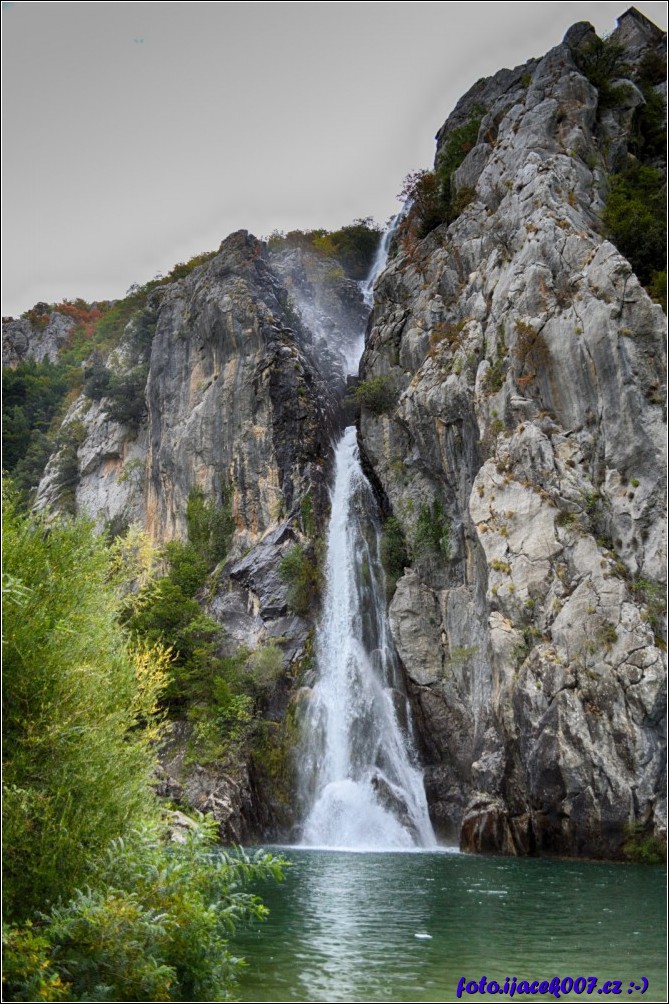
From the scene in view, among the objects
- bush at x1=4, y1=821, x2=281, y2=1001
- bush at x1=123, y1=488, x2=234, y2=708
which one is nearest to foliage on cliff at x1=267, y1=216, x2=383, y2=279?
bush at x1=123, y1=488, x2=234, y2=708

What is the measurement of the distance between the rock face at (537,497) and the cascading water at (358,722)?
4.53 feet

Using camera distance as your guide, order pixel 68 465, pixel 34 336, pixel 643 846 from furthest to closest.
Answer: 1. pixel 34 336
2. pixel 68 465
3. pixel 643 846

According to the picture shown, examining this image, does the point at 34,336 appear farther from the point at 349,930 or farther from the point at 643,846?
the point at 349,930

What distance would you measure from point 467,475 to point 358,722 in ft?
39.4

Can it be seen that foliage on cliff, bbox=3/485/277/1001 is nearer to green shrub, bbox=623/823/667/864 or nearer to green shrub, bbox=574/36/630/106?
green shrub, bbox=623/823/667/864

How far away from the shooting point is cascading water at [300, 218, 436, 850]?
102 feet

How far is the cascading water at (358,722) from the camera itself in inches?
1228

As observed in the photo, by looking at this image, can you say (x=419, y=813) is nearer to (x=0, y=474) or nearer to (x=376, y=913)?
(x=376, y=913)

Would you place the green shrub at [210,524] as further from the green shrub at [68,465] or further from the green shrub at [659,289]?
the green shrub at [659,289]

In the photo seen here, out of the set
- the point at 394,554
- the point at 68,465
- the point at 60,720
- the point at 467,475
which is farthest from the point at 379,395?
the point at 60,720

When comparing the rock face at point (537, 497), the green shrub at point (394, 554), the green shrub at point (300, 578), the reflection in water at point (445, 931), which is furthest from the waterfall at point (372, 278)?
the reflection in water at point (445, 931)

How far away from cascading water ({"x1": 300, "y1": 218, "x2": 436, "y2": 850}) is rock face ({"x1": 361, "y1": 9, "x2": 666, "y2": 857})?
138 centimetres

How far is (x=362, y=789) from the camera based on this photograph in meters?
32.2

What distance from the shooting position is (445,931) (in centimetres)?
1505
